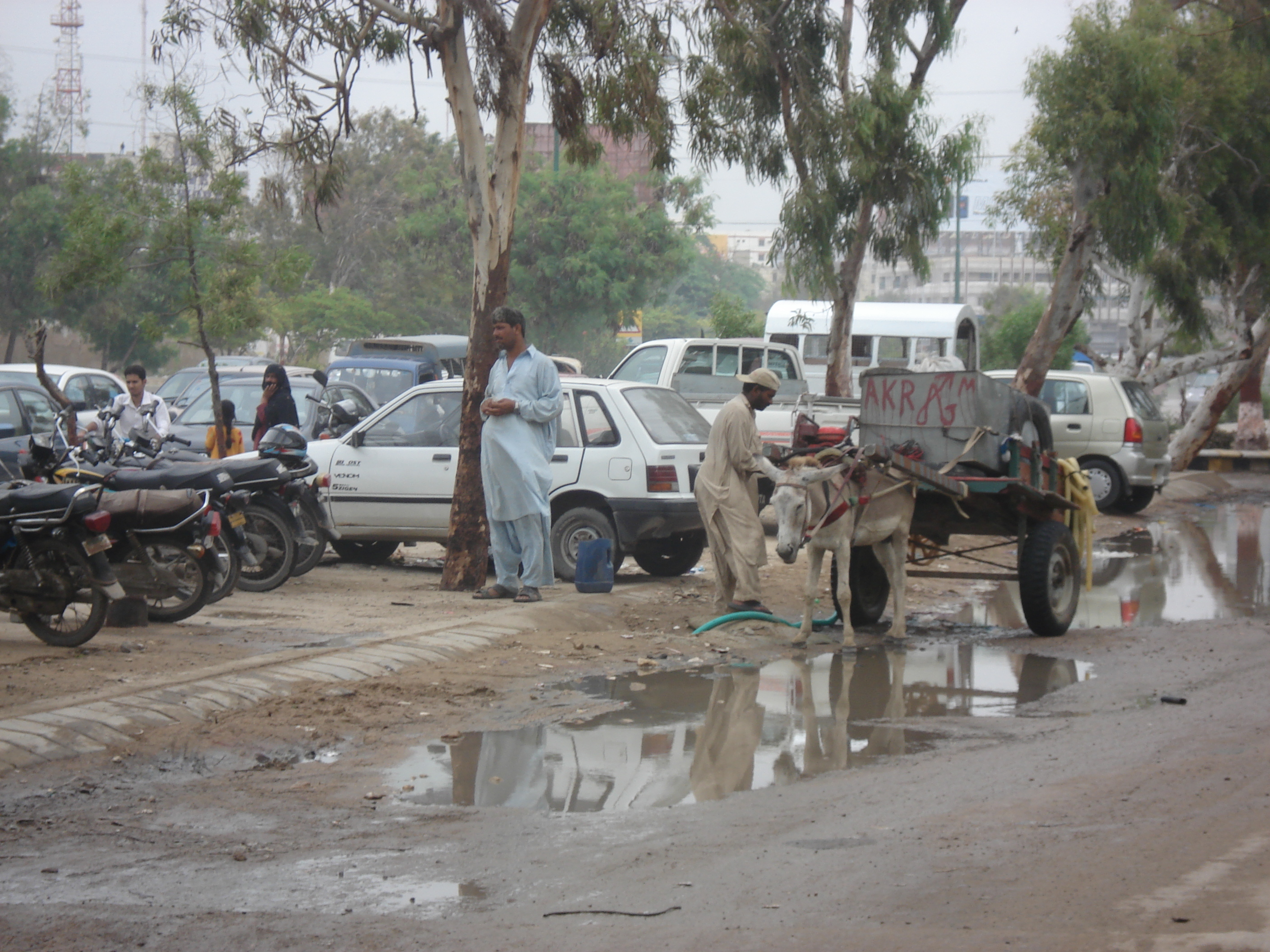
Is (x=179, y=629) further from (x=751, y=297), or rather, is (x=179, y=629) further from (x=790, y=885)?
(x=751, y=297)

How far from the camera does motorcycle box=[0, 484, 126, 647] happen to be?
301 inches

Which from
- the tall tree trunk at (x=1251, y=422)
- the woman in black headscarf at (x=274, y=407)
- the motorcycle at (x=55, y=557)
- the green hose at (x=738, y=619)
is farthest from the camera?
the tall tree trunk at (x=1251, y=422)

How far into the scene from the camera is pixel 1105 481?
18.8m

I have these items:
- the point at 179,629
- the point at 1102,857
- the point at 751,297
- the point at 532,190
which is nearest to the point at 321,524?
the point at 179,629

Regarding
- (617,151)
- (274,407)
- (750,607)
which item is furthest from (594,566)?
(617,151)

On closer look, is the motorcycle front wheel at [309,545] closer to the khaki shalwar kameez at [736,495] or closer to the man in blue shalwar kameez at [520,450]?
the man in blue shalwar kameez at [520,450]

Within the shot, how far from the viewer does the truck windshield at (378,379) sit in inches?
842

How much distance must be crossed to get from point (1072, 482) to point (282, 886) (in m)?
7.17

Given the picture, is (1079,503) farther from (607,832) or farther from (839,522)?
(607,832)

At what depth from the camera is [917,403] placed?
9.02m

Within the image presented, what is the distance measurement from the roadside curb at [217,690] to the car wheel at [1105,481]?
12.4m

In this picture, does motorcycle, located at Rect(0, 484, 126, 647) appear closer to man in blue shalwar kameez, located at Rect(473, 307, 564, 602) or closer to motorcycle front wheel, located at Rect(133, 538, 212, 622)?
motorcycle front wheel, located at Rect(133, 538, 212, 622)

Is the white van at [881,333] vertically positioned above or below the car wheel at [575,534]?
above

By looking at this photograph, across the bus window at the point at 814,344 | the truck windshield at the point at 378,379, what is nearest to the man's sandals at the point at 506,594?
the truck windshield at the point at 378,379
